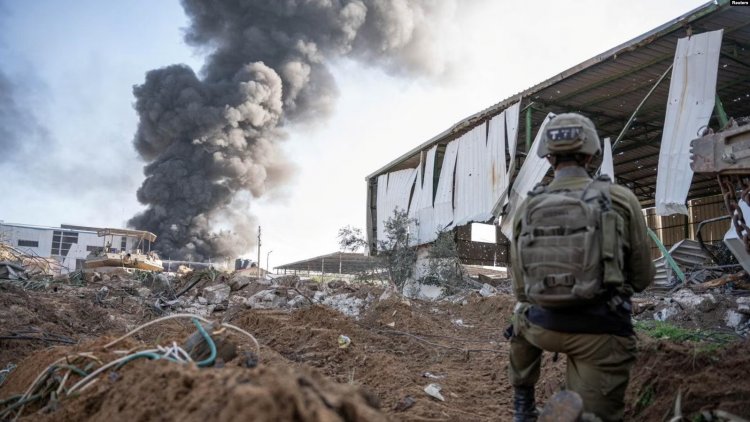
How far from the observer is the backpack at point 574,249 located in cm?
219

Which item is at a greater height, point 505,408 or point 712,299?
point 712,299

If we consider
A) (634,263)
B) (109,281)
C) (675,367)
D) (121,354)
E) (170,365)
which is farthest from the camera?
(109,281)

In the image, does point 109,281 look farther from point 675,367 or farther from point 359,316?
point 675,367

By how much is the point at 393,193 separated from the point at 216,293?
6.98 meters

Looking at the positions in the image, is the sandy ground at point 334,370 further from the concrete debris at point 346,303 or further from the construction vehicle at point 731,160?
the construction vehicle at point 731,160

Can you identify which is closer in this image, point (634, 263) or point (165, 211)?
point (634, 263)

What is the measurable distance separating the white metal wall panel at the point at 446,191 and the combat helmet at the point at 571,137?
438 inches

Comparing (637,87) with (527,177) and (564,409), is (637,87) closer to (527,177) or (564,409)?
(527,177)

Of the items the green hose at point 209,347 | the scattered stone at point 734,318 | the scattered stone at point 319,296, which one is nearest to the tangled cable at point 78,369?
the green hose at point 209,347

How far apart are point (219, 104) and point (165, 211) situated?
848 centimetres

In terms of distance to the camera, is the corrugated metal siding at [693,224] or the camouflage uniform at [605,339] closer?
the camouflage uniform at [605,339]

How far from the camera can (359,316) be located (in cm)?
873

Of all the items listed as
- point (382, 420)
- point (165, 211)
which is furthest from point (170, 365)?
point (165, 211)

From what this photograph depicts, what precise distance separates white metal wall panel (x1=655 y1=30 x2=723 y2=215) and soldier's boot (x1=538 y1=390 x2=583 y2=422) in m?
6.41
